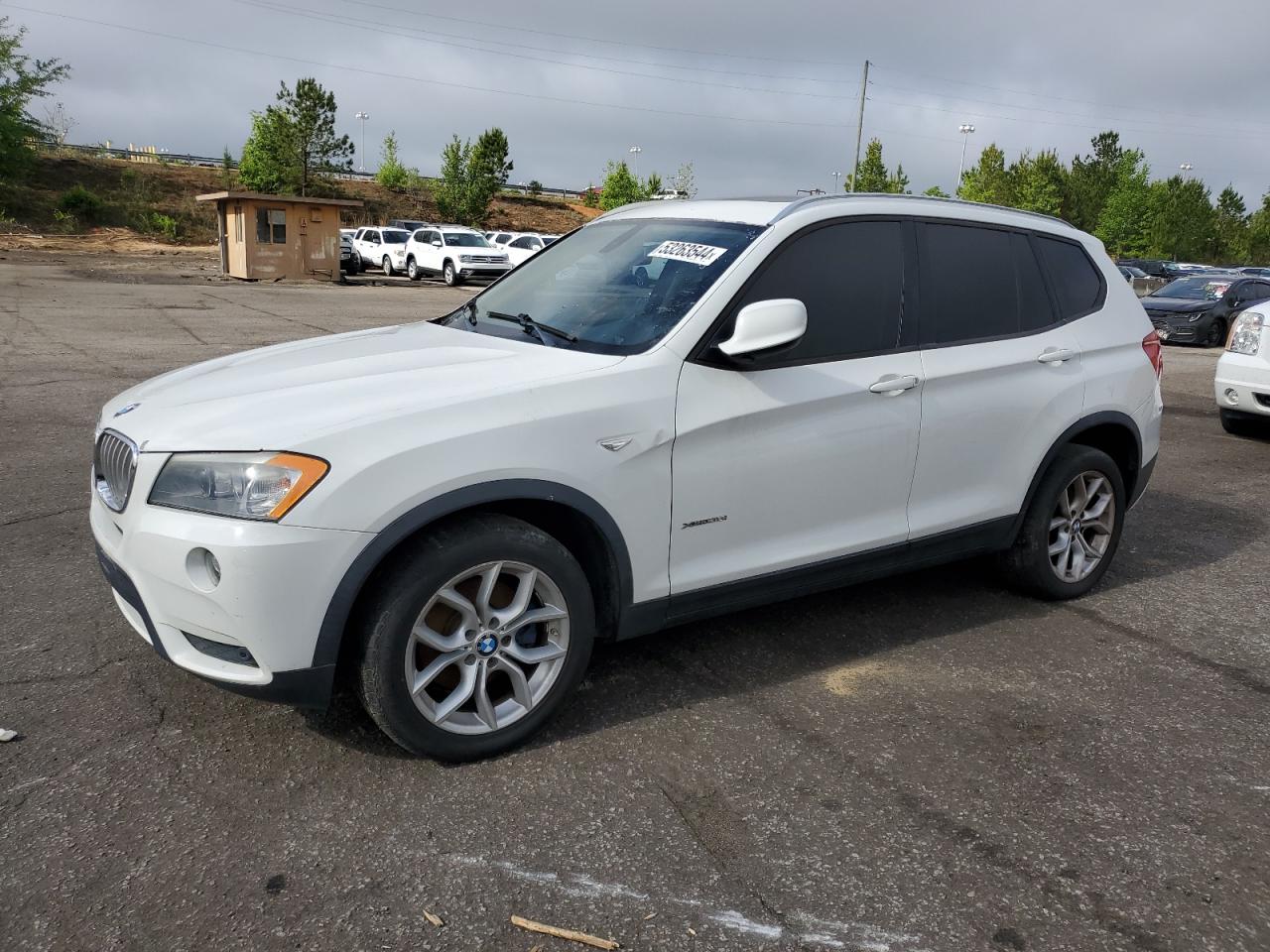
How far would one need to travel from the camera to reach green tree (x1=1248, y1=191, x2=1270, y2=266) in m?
75.6

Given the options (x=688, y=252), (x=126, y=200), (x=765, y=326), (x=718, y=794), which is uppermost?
(x=126, y=200)

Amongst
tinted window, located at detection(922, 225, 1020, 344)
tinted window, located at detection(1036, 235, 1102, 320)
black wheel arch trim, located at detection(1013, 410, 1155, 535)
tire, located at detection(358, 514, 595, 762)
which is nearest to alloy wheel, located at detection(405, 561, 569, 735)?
tire, located at detection(358, 514, 595, 762)

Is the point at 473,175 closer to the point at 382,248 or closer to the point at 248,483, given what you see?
the point at 382,248

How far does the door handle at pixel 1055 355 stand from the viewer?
4448 mm

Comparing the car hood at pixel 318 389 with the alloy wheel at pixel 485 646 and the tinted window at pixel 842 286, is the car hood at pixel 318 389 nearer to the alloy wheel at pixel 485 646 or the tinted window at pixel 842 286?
the alloy wheel at pixel 485 646

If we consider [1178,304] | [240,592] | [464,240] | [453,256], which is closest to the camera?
[240,592]

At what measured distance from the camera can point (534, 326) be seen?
3.85 metres

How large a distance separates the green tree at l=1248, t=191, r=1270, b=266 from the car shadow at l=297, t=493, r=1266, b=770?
8441cm

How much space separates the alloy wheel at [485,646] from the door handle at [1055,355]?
2531 mm

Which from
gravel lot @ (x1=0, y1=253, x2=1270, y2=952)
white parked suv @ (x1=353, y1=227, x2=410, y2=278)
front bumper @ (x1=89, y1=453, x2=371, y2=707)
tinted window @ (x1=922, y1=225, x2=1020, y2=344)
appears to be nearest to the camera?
gravel lot @ (x1=0, y1=253, x2=1270, y2=952)

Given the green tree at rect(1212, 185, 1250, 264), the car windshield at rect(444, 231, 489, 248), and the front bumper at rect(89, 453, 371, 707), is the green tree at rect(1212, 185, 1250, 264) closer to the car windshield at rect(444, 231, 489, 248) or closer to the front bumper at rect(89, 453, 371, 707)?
the car windshield at rect(444, 231, 489, 248)

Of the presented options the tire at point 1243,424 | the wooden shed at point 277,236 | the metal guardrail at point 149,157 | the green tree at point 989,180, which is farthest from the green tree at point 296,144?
the tire at point 1243,424

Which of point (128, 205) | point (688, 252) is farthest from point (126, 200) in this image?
point (688, 252)

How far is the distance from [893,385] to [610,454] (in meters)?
1.28
